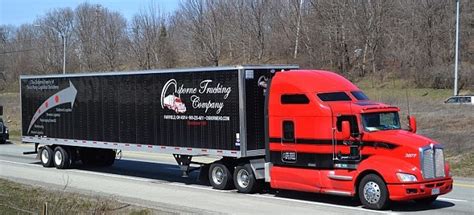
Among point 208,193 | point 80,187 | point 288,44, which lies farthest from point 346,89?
point 288,44

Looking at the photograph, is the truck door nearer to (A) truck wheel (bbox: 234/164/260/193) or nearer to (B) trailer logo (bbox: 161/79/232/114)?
(A) truck wheel (bbox: 234/164/260/193)

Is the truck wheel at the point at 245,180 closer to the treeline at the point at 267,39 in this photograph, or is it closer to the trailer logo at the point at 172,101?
the trailer logo at the point at 172,101

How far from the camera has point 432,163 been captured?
13.8 metres

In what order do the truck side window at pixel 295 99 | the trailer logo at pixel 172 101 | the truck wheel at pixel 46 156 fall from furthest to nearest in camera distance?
the truck wheel at pixel 46 156
the trailer logo at pixel 172 101
the truck side window at pixel 295 99

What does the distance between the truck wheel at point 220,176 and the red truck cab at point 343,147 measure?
162cm

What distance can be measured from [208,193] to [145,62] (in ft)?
242

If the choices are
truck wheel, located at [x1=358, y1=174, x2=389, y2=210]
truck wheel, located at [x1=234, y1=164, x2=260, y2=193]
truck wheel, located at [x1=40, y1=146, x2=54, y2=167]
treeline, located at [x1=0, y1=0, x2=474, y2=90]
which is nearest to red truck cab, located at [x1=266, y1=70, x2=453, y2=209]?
truck wheel, located at [x1=358, y1=174, x2=389, y2=210]

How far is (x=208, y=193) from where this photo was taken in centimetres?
1725

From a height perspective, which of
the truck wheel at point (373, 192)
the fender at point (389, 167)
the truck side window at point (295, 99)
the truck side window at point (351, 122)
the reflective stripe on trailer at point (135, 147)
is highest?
the truck side window at point (295, 99)

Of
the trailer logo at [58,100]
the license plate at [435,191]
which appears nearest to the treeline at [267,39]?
the trailer logo at [58,100]

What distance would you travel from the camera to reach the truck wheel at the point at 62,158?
78.8 feet

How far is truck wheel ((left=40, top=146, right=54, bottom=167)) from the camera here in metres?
24.7

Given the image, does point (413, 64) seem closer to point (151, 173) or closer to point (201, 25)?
point (201, 25)

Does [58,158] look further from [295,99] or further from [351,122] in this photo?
Answer: [351,122]
